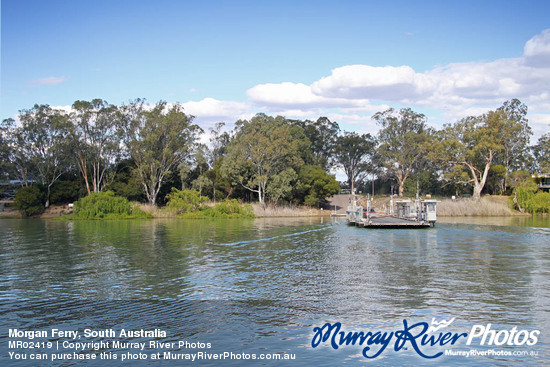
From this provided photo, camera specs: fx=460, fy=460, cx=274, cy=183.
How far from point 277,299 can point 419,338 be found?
16.9 ft

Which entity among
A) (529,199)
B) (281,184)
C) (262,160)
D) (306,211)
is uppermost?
(262,160)

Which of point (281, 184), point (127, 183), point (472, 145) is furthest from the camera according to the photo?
point (472, 145)

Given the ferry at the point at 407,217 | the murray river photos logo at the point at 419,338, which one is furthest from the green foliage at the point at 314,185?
the murray river photos logo at the point at 419,338

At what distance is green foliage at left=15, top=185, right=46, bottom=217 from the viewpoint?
63.8 meters

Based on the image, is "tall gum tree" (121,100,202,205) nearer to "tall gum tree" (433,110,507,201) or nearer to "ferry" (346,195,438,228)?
"ferry" (346,195,438,228)

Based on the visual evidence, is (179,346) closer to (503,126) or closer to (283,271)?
(283,271)

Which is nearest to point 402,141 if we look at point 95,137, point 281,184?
point 281,184

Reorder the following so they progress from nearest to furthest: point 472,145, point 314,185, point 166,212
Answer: point 166,212
point 314,185
point 472,145

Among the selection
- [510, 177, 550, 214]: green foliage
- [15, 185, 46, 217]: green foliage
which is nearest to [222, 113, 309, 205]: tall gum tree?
[15, 185, 46, 217]: green foliage

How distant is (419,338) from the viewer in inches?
469

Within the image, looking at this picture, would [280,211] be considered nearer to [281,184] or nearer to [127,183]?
[281,184]

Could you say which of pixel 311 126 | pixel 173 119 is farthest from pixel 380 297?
pixel 311 126

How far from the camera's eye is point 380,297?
15.7 metres

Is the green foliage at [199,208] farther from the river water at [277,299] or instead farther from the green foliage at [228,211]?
the river water at [277,299]
